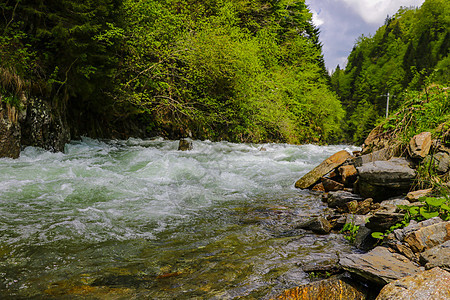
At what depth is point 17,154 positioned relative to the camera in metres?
6.86

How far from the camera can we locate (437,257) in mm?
2100

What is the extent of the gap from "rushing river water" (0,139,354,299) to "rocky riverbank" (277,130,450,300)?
0.28 metres

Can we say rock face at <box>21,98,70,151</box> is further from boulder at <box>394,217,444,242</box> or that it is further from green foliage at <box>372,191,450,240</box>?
boulder at <box>394,217,444,242</box>

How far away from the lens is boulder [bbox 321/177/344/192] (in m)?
5.99

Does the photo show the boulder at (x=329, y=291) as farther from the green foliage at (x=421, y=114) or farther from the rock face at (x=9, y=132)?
the rock face at (x=9, y=132)

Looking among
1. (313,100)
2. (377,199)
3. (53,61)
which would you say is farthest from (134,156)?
(313,100)

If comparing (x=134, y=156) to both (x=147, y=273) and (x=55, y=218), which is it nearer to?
Result: (x=55, y=218)

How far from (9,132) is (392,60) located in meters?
95.7

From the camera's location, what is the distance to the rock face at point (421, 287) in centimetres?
170

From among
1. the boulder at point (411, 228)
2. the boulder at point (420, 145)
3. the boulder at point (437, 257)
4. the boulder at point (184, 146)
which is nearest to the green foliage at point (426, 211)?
the boulder at point (411, 228)

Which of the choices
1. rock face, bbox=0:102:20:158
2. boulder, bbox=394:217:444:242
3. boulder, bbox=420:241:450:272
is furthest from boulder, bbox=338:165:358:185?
rock face, bbox=0:102:20:158

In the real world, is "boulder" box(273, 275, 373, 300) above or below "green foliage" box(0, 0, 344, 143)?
below

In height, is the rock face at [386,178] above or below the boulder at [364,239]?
above

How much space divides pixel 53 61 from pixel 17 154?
2.99m
